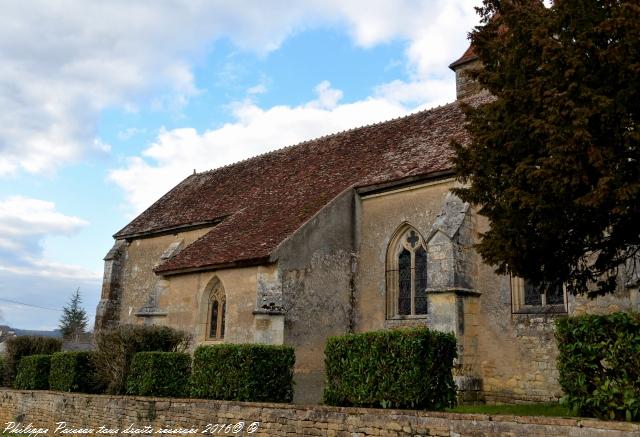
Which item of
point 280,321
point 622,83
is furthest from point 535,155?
point 280,321

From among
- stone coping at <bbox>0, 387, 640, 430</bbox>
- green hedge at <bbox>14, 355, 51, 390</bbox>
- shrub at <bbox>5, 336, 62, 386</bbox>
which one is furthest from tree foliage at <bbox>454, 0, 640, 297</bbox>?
shrub at <bbox>5, 336, 62, 386</bbox>

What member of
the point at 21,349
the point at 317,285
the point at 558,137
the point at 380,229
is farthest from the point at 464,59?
the point at 21,349

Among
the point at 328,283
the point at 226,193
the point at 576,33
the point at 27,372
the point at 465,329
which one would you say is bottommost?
the point at 27,372

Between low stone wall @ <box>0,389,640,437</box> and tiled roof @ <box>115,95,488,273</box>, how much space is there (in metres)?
4.49

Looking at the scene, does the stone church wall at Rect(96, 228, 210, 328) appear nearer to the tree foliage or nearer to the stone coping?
the stone coping

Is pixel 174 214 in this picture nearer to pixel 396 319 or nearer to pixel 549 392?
pixel 396 319

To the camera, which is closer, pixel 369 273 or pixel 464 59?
pixel 369 273

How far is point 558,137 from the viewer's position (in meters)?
6.68

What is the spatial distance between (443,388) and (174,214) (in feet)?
53.3

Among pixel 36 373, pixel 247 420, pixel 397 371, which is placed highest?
pixel 397 371

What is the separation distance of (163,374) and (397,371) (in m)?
5.55

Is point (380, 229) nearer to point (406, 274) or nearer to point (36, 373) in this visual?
point (406, 274)

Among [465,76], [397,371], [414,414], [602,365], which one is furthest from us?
[465,76]

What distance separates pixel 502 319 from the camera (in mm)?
12898
